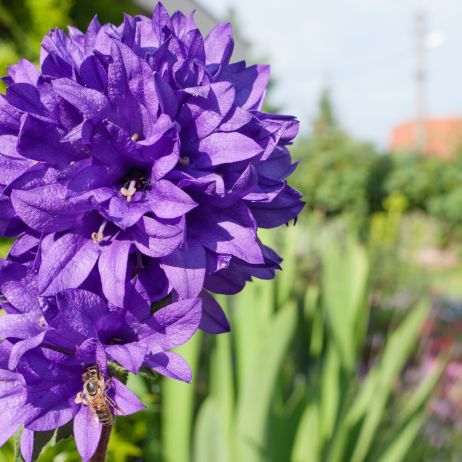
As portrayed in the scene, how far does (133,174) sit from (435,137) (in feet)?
60.8

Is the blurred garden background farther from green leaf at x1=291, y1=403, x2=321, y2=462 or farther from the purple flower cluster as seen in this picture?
the purple flower cluster

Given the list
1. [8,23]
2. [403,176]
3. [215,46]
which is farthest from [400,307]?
[403,176]

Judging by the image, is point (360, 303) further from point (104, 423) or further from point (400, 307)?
point (400, 307)

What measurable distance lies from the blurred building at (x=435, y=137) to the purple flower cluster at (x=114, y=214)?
11.7 metres

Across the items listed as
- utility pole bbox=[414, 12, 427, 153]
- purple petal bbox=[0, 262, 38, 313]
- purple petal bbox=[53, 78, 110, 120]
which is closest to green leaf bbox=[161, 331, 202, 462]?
purple petal bbox=[0, 262, 38, 313]

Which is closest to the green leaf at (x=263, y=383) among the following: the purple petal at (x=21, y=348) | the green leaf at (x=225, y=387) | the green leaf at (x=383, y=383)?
the green leaf at (x=225, y=387)

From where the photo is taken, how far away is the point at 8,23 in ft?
7.84

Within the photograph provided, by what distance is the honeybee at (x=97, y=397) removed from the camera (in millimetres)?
567

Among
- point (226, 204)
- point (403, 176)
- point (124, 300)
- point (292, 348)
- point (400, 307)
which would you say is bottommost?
point (124, 300)

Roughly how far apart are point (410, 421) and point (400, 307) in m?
2.60

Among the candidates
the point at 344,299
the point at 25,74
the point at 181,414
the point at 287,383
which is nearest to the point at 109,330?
the point at 25,74

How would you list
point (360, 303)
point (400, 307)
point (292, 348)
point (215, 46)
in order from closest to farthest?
point (215, 46)
point (360, 303)
point (292, 348)
point (400, 307)

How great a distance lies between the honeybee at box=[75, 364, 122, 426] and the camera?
57 centimetres

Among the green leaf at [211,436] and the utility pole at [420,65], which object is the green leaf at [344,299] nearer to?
the green leaf at [211,436]
